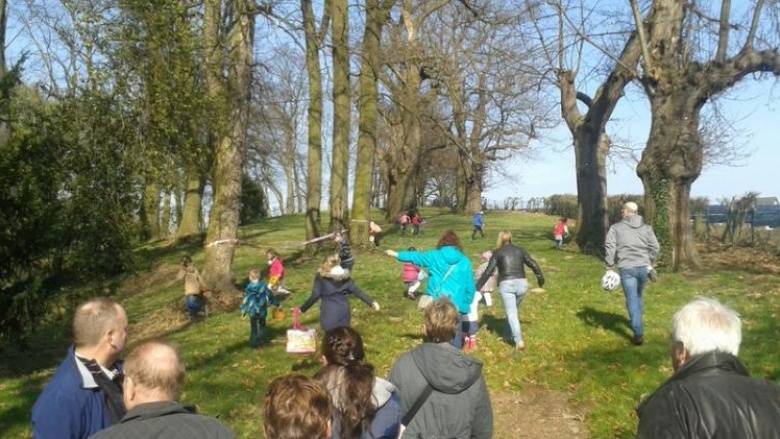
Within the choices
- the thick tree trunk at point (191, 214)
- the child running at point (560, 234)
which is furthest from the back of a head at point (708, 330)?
the thick tree trunk at point (191, 214)

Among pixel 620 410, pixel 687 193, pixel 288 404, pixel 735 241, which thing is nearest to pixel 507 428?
pixel 620 410

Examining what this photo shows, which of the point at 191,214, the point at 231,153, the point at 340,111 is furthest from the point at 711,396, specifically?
the point at 191,214

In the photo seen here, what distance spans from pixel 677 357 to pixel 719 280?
15183mm

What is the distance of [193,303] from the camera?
618 inches

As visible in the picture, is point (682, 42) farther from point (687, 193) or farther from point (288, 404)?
point (288, 404)

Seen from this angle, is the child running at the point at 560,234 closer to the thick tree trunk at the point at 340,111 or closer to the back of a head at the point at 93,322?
the thick tree trunk at the point at 340,111

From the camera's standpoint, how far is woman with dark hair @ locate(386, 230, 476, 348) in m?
9.62

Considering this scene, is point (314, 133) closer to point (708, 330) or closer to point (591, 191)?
point (591, 191)

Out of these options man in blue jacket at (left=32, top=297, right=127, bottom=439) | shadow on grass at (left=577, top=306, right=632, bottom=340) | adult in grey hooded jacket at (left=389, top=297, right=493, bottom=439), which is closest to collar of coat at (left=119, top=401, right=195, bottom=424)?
man in blue jacket at (left=32, top=297, right=127, bottom=439)

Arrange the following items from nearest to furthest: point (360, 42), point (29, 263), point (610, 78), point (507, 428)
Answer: point (507, 428), point (29, 263), point (610, 78), point (360, 42)

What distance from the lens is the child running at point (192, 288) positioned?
15.4 m

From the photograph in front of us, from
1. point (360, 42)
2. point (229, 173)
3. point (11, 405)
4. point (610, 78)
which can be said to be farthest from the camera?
point (360, 42)

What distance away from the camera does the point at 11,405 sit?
31.4 ft

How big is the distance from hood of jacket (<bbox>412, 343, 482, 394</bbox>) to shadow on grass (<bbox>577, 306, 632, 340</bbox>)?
774cm
